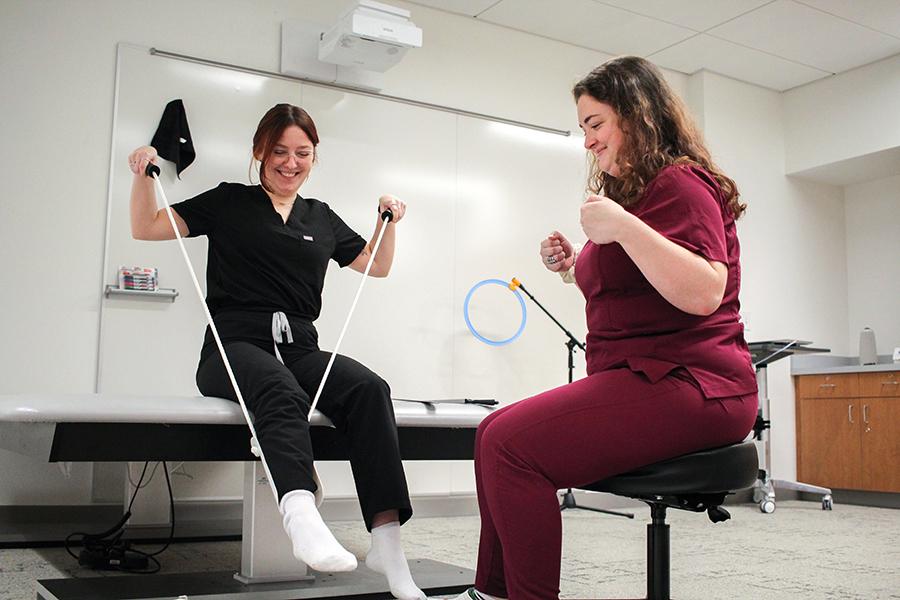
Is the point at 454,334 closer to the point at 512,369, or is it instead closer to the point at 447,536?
the point at 512,369

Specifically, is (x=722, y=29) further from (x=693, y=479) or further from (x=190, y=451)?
(x=693, y=479)

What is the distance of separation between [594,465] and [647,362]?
0.19 meters

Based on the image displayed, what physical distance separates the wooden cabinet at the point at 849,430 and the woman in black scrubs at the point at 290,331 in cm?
382

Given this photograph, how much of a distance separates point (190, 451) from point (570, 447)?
1109 mm

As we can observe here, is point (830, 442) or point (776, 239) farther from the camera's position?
point (776, 239)

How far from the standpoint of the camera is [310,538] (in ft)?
5.57

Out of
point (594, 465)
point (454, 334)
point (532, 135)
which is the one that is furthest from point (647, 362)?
point (532, 135)

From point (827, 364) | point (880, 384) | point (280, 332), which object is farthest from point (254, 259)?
point (827, 364)

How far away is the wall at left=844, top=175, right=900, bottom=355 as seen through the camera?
5973 mm

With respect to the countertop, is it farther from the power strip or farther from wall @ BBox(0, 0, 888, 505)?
the power strip

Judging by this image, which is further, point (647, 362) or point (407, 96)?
point (407, 96)

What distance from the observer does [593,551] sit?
10.6 feet

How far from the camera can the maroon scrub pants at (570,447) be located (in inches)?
54.8

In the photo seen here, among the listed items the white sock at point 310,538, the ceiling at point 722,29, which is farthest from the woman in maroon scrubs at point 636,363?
the ceiling at point 722,29
